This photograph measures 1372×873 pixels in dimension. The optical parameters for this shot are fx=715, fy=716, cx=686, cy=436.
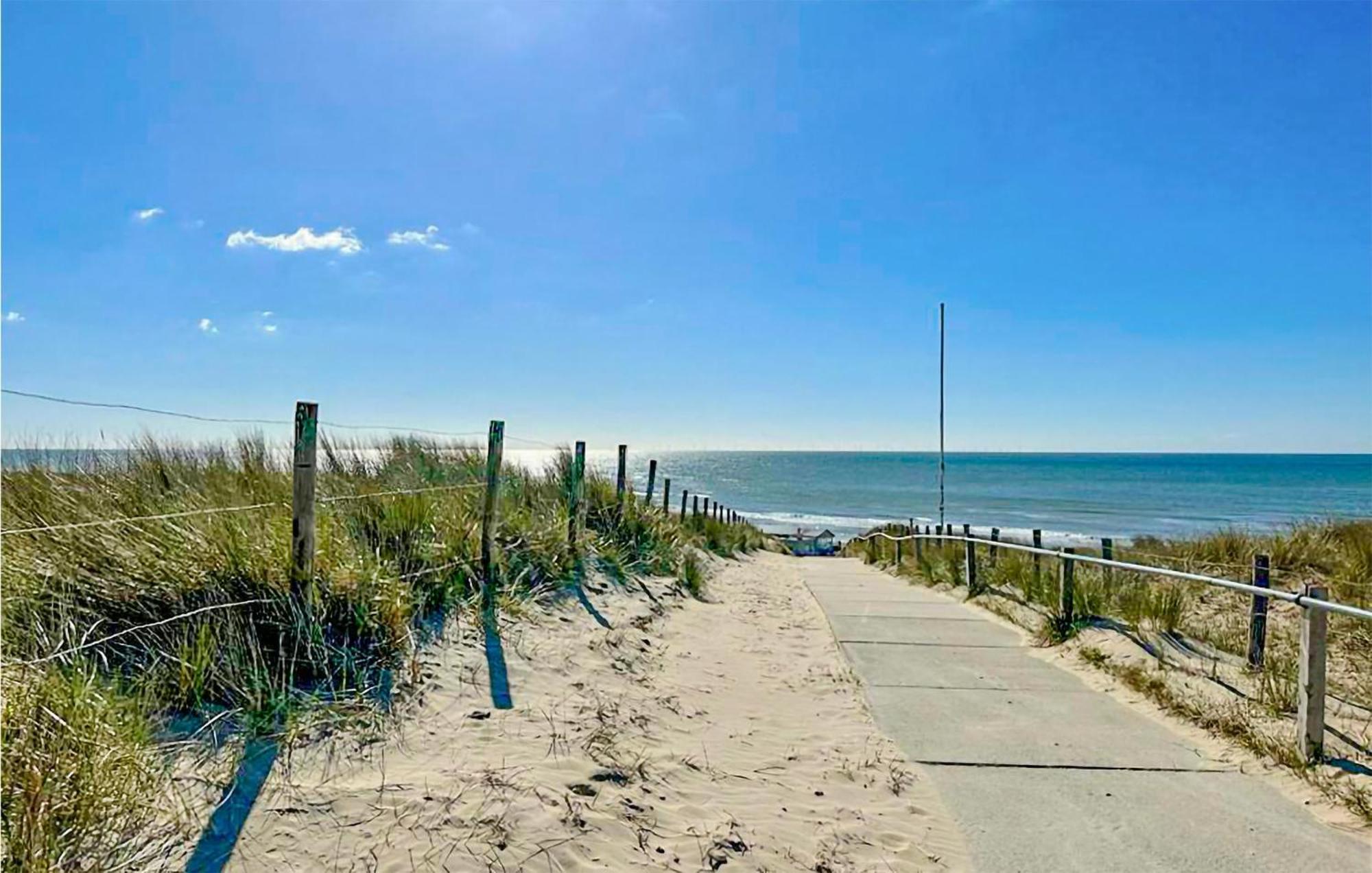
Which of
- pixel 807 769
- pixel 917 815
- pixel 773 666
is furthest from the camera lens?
pixel 773 666

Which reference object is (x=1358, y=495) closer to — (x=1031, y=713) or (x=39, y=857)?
(x=1031, y=713)

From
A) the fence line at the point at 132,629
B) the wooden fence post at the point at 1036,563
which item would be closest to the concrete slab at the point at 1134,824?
the fence line at the point at 132,629

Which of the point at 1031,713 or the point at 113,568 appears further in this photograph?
the point at 1031,713

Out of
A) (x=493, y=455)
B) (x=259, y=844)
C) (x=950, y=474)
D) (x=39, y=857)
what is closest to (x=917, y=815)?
(x=259, y=844)

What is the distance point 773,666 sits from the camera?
6801 millimetres

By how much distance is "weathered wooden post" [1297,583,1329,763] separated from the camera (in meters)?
4.21

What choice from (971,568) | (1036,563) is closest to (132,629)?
(1036,563)

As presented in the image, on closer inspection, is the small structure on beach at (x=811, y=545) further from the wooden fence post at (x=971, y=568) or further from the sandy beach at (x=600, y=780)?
the sandy beach at (x=600, y=780)

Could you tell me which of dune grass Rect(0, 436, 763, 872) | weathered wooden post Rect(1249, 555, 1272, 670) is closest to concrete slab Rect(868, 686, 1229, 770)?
weathered wooden post Rect(1249, 555, 1272, 670)

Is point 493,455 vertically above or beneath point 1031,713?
above

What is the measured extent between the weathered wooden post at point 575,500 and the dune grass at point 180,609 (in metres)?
0.65

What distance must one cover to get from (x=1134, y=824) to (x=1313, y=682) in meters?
1.59

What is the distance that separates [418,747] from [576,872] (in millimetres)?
1400

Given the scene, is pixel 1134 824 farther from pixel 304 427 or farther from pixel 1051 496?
pixel 1051 496
